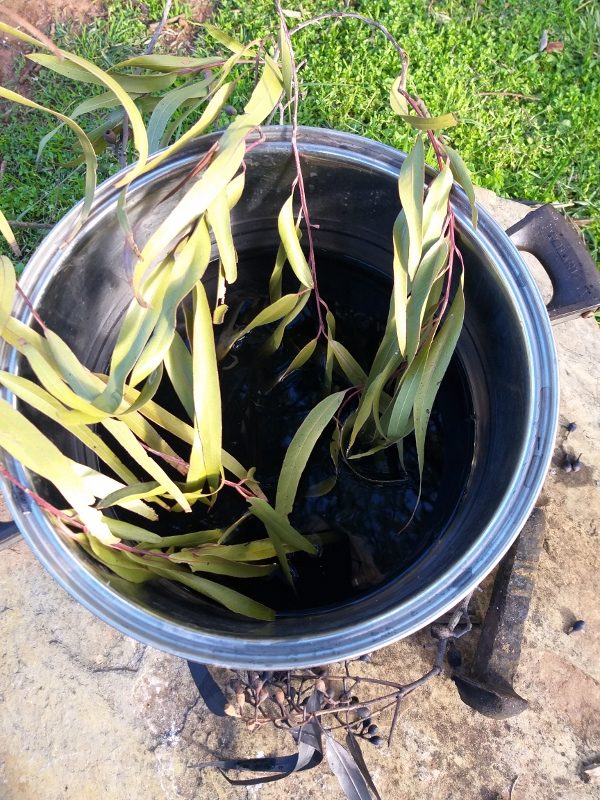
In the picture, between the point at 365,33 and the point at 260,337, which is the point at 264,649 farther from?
the point at 365,33

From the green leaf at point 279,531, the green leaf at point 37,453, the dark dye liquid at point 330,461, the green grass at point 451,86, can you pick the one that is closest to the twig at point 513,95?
the green grass at point 451,86

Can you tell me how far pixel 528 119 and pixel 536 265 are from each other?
1.48 ft

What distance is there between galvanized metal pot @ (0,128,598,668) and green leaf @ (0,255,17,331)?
109 millimetres

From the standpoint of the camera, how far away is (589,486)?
1068mm

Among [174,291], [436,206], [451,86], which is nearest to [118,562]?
[174,291]

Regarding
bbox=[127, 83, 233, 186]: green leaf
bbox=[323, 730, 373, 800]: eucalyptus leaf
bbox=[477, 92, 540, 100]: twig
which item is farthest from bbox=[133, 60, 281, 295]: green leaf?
bbox=[477, 92, 540, 100]: twig

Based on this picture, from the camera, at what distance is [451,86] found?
1.42 m

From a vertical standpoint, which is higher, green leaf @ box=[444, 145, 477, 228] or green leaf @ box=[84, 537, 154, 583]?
green leaf @ box=[444, 145, 477, 228]

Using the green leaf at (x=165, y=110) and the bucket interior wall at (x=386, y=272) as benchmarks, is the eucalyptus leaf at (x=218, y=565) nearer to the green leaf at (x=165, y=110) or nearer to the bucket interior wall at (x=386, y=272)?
the bucket interior wall at (x=386, y=272)

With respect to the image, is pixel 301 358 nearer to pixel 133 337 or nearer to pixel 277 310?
pixel 277 310

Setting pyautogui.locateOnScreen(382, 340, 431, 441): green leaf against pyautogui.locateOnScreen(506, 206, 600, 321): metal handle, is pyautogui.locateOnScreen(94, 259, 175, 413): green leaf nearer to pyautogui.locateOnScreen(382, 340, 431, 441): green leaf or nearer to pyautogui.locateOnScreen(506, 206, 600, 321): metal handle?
pyautogui.locateOnScreen(382, 340, 431, 441): green leaf

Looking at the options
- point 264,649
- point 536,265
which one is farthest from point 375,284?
point 264,649

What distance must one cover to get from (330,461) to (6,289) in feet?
1.64

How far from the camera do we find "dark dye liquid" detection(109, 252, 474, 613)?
89 centimetres
